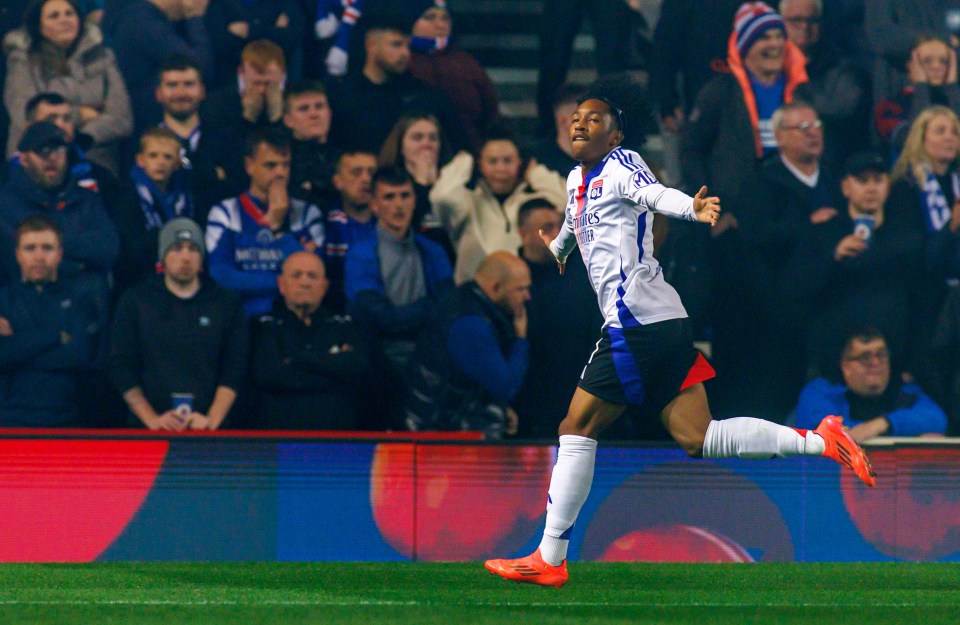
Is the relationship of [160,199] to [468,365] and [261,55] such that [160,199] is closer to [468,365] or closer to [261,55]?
[261,55]

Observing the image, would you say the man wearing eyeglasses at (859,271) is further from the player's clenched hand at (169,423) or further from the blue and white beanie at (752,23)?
the player's clenched hand at (169,423)

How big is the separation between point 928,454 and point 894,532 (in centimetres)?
42

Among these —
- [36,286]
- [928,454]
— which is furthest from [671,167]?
[36,286]

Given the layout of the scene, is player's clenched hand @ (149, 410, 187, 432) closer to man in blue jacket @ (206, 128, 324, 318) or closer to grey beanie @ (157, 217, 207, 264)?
man in blue jacket @ (206, 128, 324, 318)

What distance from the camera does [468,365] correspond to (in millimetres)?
7633

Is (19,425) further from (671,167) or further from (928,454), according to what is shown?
(928,454)

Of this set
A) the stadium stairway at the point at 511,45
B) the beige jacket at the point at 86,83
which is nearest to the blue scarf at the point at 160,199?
the beige jacket at the point at 86,83

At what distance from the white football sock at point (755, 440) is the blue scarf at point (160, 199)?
395cm

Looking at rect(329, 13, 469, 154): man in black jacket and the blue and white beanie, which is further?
the blue and white beanie

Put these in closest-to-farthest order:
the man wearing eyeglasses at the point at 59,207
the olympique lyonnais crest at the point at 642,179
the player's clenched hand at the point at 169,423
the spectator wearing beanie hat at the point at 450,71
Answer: the olympique lyonnais crest at the point at 642,179
the player's clenched hand at the point at 169,423
the man wearing eyeglasses at the point at 59,207
the spectator wearing beanie hat at the point at 450,71

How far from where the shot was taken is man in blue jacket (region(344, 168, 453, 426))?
7914 millimetres

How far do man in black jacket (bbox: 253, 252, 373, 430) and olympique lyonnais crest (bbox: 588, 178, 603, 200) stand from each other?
9.31ft

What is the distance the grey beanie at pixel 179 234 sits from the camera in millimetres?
7695

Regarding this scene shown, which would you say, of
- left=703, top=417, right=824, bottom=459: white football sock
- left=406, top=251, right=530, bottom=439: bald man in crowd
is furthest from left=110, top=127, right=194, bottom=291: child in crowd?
left=703, top=417, right=824, bottom=459: white football sock
